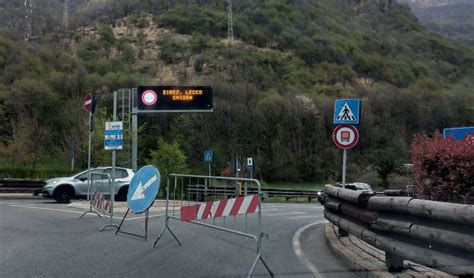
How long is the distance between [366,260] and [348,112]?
5800 mm

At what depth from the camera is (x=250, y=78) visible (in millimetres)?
81938

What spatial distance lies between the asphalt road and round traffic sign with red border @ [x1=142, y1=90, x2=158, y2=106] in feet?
46.1

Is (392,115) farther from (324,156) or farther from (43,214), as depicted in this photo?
(43,214)

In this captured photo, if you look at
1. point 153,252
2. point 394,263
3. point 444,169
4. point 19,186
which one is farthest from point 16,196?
point 394,263

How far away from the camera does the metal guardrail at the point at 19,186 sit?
3088cm

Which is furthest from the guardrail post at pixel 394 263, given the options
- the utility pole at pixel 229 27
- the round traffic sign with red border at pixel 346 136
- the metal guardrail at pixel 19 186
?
the utility pole at pixel 229 27

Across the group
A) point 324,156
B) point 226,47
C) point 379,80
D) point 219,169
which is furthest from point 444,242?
point 226,47

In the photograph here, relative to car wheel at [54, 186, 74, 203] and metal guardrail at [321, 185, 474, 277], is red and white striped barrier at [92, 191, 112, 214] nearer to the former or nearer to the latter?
metal guardrail at [321, 185, 474, 277]

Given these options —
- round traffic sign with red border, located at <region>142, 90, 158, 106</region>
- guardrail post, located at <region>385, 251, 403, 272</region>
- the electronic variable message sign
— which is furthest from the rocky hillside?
guardrail post, located at <region>385, 251, 403, 272</region>

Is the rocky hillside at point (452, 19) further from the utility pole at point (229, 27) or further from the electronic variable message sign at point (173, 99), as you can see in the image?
the electronic variable message sign at point (173, 99)

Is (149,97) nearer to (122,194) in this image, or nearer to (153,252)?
(122,194)

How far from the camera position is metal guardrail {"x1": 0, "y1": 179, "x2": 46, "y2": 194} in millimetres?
30875

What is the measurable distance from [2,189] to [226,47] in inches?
2949

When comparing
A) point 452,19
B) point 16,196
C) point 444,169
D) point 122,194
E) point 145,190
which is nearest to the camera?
point 444,169
